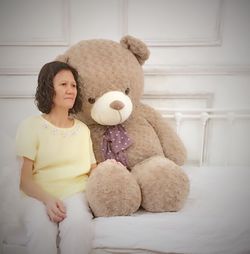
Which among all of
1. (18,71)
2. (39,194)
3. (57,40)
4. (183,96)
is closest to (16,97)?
(18,71)

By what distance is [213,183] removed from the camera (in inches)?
36.4

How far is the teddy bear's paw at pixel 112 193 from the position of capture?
0.68m

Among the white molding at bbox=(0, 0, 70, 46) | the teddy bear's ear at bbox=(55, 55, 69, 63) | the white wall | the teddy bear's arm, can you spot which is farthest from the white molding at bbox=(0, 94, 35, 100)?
the teddy bear's arm

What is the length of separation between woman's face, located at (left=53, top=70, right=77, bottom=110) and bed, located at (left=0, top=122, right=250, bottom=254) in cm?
23

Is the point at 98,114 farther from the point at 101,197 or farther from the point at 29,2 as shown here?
the point at 29,2

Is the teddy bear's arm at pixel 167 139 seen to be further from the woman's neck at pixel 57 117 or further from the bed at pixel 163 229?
the woman's neck at pixel 57 117

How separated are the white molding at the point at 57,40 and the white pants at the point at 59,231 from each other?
1.55 feet

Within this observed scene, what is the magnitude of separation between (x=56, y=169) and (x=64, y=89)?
0.18 metres

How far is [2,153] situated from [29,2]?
1.34 ft

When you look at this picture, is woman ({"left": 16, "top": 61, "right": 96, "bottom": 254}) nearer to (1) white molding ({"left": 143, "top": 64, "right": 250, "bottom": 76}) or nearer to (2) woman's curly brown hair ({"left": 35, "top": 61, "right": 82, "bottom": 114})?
(2) woman's curly brown hair ({"left": 35, "top": 61, "right": 82, "bottom": 114})

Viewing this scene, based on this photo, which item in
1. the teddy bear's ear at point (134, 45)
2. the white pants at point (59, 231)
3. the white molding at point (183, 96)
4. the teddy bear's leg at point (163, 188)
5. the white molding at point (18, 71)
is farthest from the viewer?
the white molding at point (183, 96)

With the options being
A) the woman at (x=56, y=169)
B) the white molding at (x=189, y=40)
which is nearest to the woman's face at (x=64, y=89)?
the woman at (x=56, y=169)

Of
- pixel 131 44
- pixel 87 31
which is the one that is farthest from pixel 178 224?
pixel 87 31

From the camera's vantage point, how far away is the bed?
63 cm
